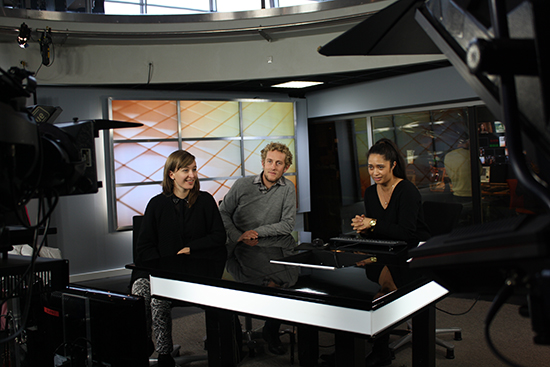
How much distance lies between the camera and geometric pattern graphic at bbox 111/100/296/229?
5.31 metres

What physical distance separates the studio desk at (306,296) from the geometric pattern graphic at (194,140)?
119 inches

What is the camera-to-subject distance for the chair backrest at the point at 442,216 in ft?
9.86

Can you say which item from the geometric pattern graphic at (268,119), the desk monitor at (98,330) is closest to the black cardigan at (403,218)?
the desk monitor at (98,330)

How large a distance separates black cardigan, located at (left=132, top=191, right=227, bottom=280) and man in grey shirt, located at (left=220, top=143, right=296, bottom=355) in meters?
0.36

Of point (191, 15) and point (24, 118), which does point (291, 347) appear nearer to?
point (24, 118)

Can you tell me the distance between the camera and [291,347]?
2.91 m

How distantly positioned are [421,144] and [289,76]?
174 centimetres

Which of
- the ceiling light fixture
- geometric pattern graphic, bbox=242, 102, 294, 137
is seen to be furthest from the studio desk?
geometric pattern graphic, bbox=242, 102, 294, 137

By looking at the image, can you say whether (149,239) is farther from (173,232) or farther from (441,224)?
(441,224)

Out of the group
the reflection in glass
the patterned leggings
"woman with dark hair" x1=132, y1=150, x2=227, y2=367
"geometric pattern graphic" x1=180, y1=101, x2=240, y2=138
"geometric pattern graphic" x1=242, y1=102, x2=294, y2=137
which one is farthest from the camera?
"geometric pattern graphic" x1=242, y1=102, x2=294, y2=137

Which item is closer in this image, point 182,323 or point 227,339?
point 227,339

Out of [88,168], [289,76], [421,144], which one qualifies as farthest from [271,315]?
[421,144]

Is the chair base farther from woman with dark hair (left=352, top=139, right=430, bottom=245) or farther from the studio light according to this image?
the studio light

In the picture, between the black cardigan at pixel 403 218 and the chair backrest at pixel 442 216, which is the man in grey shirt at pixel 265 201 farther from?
the chair backrest at pixel 442 216
